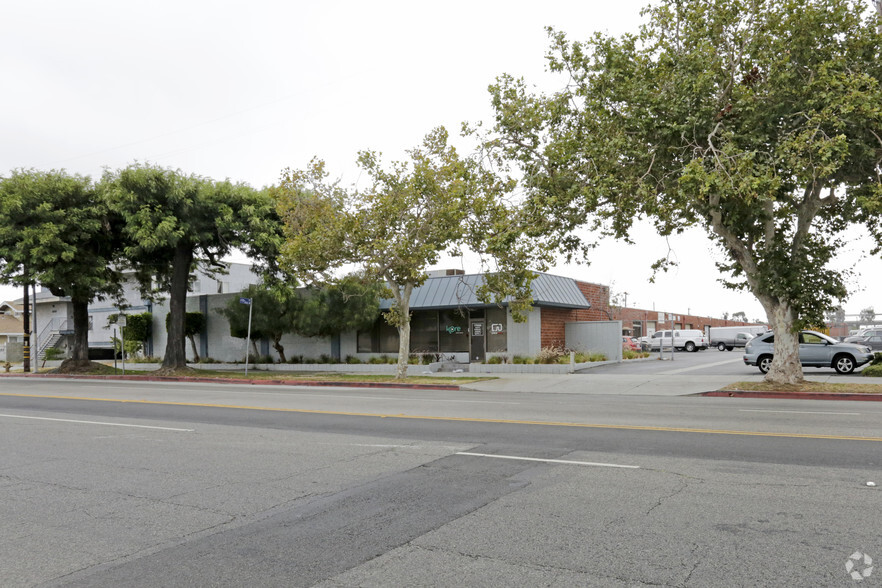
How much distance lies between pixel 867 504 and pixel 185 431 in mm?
9713

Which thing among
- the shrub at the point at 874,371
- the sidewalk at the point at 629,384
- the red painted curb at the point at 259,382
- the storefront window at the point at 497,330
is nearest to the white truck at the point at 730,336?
the storefront window at the point at 497,330

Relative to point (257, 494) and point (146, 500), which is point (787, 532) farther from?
point (146, 500)

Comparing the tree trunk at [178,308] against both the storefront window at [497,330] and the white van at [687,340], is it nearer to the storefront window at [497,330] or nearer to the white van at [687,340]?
the storefront window at [497,330]

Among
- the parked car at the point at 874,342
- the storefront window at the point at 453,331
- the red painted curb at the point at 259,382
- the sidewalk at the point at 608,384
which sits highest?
the storefront window at the point at 453,331

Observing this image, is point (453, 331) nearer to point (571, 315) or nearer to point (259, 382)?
point (571, 315)

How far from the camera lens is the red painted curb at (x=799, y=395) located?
16.4 metres

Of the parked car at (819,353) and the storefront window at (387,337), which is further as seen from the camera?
the storefront window at (387,337)

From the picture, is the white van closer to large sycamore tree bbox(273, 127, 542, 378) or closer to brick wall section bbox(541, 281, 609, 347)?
brick wall section bbox(541, 281, 609, 347)

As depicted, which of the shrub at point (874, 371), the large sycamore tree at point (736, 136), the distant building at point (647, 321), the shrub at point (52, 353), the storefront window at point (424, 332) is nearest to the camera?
the large sycamore tree at point (736, 136)

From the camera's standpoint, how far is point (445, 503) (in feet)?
20.3

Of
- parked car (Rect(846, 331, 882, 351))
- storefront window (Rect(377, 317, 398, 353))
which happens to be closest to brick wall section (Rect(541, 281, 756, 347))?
storefront window (Rect(377, 317, 398, 353))

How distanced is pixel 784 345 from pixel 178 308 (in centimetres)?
2573

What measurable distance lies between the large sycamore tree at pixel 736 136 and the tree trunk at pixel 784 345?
0.04 meters

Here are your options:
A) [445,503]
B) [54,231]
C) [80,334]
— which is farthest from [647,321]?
[445,503]
